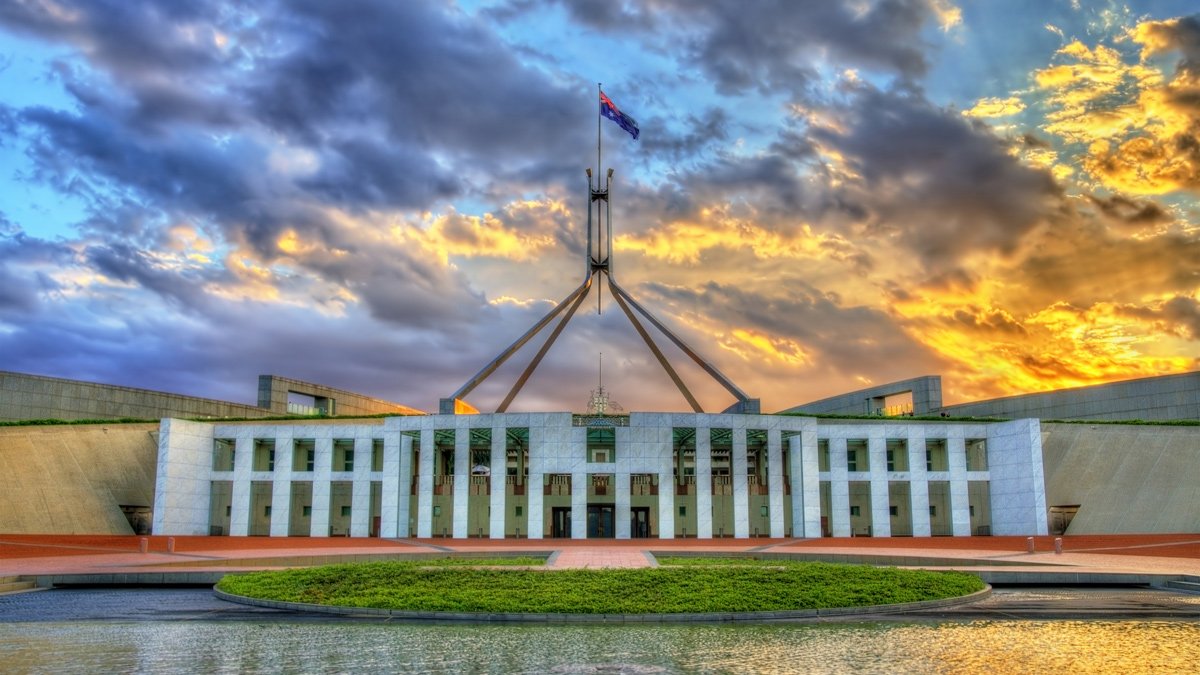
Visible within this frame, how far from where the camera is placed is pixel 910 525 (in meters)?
48.4

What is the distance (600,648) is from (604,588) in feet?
17.4

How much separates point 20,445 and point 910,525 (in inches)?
1663

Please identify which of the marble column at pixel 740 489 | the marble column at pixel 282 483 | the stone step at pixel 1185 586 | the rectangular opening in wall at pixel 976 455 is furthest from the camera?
the rectangular opening in wall at pixel 976 455

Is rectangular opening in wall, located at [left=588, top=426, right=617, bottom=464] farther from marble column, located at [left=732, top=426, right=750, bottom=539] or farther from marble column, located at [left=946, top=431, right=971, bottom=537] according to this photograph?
marble column, located at [left=946, top=431, right=971, bottom=537]

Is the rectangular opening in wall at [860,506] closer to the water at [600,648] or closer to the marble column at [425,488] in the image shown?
the marble column at [425,488]

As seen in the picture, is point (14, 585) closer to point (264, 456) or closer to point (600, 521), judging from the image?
point (264, 456)

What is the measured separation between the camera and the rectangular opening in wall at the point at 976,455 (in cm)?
4694

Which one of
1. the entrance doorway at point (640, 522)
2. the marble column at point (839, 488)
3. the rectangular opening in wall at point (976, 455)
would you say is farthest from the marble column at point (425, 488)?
the rectangular opening in wall at point (976, 455)

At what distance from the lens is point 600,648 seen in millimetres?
13359

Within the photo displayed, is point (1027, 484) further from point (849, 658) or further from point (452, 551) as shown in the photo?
point (849, 658)

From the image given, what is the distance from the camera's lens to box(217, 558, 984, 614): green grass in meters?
17.2

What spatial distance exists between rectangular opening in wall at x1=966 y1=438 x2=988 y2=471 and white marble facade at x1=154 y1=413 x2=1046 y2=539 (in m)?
0.98

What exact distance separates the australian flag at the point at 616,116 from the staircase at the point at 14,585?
114 feet

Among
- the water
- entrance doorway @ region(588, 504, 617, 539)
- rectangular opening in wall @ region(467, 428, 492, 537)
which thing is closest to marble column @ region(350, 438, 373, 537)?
rectangular opening in wall @ region(467, 428, 492, 537)
